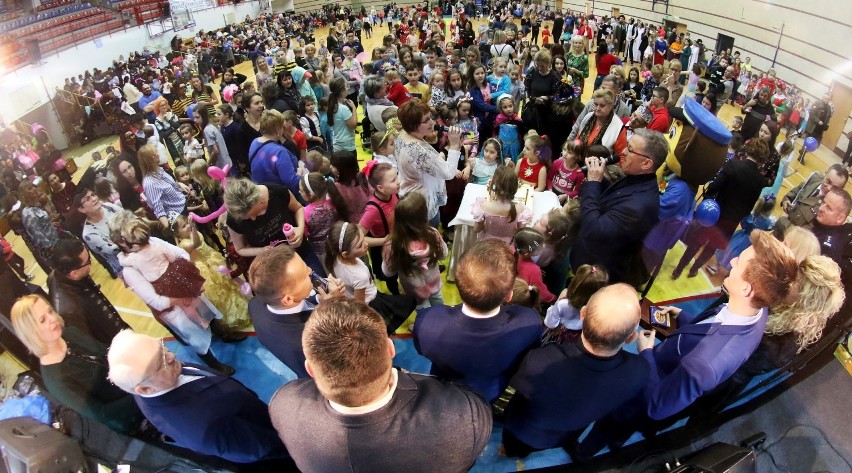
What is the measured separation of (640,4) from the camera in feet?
58.1

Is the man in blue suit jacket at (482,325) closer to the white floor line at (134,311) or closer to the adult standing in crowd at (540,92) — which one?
the white floor line at (134,311)

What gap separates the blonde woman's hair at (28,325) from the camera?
2.12m

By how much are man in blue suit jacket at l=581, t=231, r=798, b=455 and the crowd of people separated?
0.01 metres

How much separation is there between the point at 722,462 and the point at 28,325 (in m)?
3.50

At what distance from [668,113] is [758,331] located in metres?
3.46

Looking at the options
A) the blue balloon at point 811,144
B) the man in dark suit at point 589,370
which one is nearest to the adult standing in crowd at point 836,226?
the man in dark suit at point 589,370

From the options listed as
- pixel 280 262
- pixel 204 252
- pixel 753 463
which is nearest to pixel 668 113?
pixel 753 463

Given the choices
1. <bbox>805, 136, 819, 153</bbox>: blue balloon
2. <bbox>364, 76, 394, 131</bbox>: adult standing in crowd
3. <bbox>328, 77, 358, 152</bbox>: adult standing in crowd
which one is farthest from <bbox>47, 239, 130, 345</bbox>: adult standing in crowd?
<bbox>805, 136, 819, 153</bbox>: blue balloon

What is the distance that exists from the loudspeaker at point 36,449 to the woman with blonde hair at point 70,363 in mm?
403

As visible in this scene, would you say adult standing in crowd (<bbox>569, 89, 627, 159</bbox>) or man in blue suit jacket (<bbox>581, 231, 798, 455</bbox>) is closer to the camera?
man in blue suit jacket (<bbox>581, 231, 798, 455</bbox>)

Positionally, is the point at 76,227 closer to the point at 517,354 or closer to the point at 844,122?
the point at 517,354

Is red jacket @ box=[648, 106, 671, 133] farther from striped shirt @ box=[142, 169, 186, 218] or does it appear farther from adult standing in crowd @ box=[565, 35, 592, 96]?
striped shirt @ box=[142, 169, 186, 218]

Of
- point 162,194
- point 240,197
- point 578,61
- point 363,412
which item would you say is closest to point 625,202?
point 363,412

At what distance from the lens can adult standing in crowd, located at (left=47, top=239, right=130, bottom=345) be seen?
8.41ft
